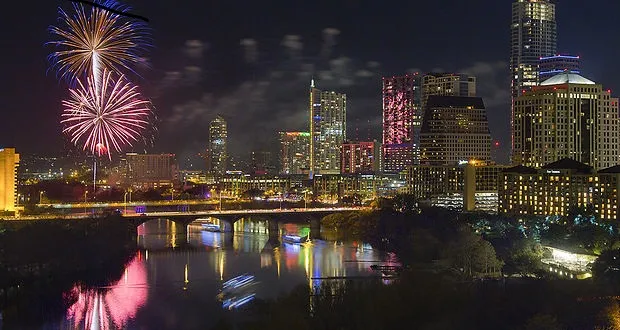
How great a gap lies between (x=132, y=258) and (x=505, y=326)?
37.1ft

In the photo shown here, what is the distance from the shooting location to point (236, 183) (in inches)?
2185

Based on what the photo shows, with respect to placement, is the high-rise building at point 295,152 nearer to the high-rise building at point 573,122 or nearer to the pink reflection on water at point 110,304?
the high-rise building at point 573,122

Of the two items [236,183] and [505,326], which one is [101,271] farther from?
[236,183]

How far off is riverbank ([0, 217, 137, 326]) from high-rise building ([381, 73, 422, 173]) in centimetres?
2969

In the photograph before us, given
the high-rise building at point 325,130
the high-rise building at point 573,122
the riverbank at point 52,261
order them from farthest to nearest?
the high-rise building at point 325,130, the high-rise building at point 573,122, the riverbank at point 52,261

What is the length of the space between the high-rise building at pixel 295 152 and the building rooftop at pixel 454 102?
973 inches

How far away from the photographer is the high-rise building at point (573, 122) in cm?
3105

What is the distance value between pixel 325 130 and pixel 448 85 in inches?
642

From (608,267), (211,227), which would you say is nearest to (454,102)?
(211,227)

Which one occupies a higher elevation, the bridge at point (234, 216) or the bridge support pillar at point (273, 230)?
the bridge at point (234, 216)

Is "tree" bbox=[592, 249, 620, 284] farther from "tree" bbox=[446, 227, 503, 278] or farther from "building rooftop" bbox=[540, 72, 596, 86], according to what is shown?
"building rooftop" bbox=[540, 72, 596, 86]

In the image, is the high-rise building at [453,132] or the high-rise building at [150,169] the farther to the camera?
the high-rise building at [150,169]

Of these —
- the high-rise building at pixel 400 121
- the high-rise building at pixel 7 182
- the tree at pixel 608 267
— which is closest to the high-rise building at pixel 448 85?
the high-rise building at pixel 400 121

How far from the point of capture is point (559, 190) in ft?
84.2
